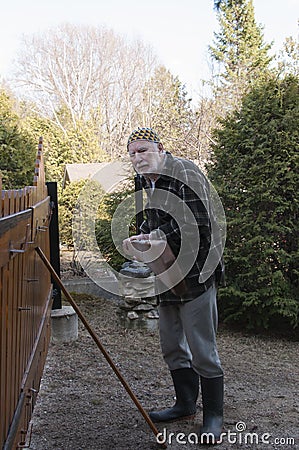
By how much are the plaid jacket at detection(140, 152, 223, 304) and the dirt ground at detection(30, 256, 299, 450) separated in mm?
798

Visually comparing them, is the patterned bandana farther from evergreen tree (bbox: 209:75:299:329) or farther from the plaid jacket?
evergreen tree (bbox: 209:75:299:329)

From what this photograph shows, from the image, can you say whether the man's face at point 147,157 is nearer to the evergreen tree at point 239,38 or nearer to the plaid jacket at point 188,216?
the plaid jacket at point 188,216

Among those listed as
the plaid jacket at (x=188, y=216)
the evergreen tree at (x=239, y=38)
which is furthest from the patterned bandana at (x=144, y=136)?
the evergreen tree at (x=239, y=38)

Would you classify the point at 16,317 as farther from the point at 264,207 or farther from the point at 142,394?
the point at 264,207

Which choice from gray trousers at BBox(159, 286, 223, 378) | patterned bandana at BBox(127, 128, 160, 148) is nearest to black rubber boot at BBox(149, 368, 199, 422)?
gray trousers at BBox(159, 286, 223, 378)

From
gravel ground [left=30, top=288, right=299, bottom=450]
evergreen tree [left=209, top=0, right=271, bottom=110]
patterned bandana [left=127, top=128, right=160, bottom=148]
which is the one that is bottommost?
gravel ground [left=30, top=288, right=299, bottom=450]

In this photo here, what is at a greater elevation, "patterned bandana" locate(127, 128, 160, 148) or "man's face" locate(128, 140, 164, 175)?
"patterned bandana" locate(127, 128, 160, 148)

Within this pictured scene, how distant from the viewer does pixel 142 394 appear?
351 centimetres

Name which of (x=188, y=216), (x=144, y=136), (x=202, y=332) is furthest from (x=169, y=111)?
(x=202, y=332)

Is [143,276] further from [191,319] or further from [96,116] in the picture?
[96,116]

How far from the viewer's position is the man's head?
276 centimetres

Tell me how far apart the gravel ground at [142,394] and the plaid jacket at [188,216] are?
0.82m

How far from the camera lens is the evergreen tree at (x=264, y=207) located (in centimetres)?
503

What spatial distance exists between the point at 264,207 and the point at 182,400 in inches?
106
